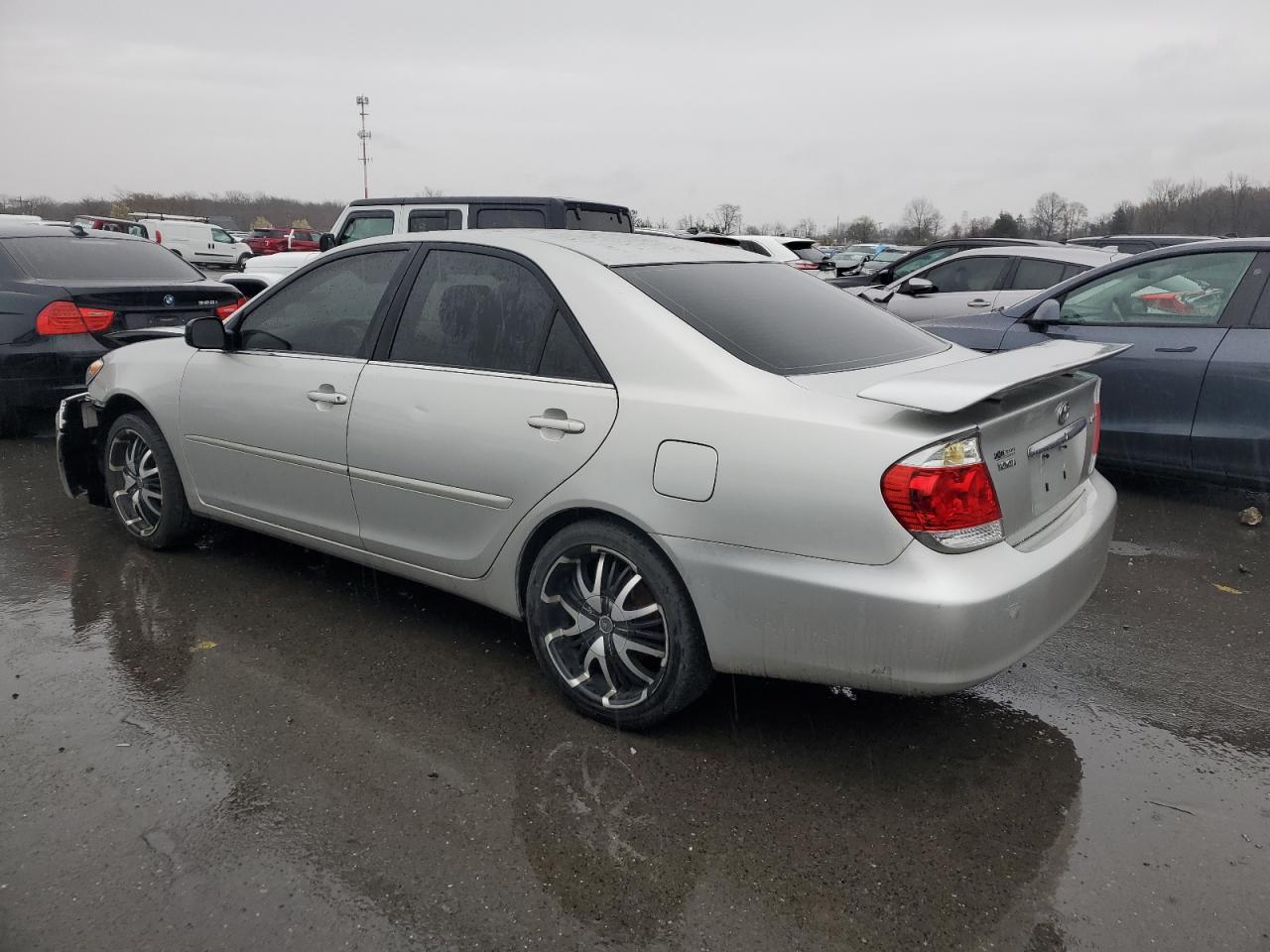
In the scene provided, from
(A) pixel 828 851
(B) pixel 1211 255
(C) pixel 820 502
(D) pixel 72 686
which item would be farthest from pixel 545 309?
(B) pixel 1211 255

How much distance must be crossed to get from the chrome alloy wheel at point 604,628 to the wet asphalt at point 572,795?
18 centimetres

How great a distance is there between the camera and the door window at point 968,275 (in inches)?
366

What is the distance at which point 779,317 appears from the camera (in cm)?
334

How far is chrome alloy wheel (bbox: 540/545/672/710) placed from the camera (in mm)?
3012

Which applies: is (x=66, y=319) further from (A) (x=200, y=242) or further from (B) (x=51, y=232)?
(A) (x=200, y=242)

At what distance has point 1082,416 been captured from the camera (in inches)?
Answer: 128

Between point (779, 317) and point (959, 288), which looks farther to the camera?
point (959, 288)

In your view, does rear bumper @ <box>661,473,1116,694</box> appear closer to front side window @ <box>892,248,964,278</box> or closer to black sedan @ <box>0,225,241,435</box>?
black sedan @ <box>0,225,241,435</box>

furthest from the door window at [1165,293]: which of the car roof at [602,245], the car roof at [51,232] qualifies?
the car roof at [51,232]

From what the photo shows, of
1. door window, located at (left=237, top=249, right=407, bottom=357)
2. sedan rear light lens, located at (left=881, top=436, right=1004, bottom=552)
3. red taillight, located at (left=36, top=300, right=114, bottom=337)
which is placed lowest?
sedan rear light lens, located at (left=881, top=436, right=1004, bottom=552)

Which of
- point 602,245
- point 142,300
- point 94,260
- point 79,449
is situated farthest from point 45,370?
point 602,245

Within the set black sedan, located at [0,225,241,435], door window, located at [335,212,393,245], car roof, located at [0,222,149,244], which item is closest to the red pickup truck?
door window, located at [335,212,393,245]

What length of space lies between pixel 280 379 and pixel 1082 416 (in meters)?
3.07

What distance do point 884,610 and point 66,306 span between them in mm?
6786
